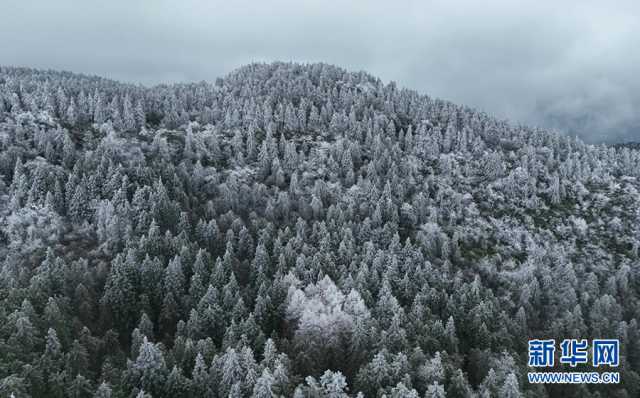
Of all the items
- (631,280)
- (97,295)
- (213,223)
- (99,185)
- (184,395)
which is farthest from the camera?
(631,280)

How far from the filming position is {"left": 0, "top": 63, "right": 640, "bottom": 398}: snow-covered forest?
76.1 metres

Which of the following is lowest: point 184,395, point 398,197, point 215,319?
point 184,395

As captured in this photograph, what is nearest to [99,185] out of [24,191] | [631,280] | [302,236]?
[24,191]

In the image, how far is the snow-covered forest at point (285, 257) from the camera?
250 feet

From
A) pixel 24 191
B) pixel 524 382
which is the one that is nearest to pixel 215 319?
pixel 524 382

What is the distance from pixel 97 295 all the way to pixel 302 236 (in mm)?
47004

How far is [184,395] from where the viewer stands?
228 ft

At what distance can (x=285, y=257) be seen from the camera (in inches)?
4355

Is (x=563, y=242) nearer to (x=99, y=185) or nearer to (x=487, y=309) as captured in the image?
(x=487, y=309)

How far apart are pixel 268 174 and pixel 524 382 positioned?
105738 millimetres

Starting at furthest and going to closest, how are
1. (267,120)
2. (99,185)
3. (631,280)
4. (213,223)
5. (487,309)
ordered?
(267,120) < (631,280) < (99,185) < (213,223) < (487,309)

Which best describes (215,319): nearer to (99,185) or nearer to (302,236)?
(302,236)

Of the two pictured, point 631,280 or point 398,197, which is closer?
point 631,280

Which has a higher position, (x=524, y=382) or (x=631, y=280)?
(x=631, y=280)
